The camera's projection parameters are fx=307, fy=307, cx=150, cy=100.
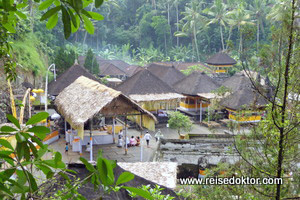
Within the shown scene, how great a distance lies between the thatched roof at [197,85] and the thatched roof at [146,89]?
1.78 meters

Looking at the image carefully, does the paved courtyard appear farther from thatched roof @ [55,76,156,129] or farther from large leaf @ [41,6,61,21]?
large leaf @ [41,6,61,21]

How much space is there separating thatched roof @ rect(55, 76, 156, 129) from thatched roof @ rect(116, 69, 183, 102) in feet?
15.2

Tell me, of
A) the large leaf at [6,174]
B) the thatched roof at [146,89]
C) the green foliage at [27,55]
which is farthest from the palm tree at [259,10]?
the large leaf at [6,174]

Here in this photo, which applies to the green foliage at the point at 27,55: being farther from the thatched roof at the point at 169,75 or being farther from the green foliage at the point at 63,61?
the thatched roof at the point at 169,75

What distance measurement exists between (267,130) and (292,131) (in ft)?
0.86

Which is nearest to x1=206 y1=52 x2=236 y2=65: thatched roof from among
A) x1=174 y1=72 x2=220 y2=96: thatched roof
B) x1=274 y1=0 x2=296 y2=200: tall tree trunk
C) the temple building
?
the temple building

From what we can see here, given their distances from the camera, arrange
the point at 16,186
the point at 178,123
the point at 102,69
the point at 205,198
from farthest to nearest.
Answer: the point at 102,69 → the point at 178,123 → the point at 205,198 → the point at 16,186

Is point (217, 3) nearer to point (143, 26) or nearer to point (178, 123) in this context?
point (143, 26)

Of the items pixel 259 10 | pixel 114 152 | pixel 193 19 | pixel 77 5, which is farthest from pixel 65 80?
pixel 259 10

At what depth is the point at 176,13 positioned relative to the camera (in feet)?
142

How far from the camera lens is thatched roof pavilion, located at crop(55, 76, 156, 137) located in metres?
8.82

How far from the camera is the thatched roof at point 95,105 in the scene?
884cm

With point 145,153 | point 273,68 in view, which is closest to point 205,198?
point 273,68

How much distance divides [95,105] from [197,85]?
31.0 ft
